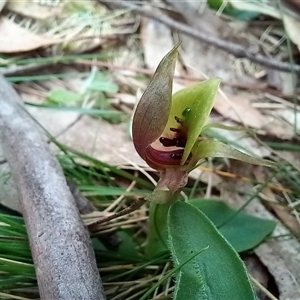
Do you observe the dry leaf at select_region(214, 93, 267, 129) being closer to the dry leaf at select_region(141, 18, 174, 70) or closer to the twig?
the twig

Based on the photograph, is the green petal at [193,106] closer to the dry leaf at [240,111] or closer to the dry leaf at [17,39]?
the dry leaf at [240,111]

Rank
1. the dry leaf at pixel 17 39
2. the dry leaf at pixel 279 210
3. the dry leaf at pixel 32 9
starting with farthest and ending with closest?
the dry leaf at pixel 32 9 → the dry leaf at pixel 17 39 → the dry leaf at pixel 279 210

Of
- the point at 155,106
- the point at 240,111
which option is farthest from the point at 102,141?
the point at 155,106

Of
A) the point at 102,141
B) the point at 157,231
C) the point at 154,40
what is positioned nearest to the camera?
the point at 157,231

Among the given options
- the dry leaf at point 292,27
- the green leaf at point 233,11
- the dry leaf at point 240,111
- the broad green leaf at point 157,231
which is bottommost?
the broad green leaf at point 157,231

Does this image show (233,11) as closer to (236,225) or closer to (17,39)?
(17,39)

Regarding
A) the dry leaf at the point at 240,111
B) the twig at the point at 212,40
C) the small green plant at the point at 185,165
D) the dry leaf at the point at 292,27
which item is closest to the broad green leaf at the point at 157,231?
the small green plant at the point at 185,165

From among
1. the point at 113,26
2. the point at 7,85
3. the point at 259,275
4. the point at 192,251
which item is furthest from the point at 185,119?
the point at 113,26

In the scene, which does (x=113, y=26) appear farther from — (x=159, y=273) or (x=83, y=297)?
(x=83, y=297)
